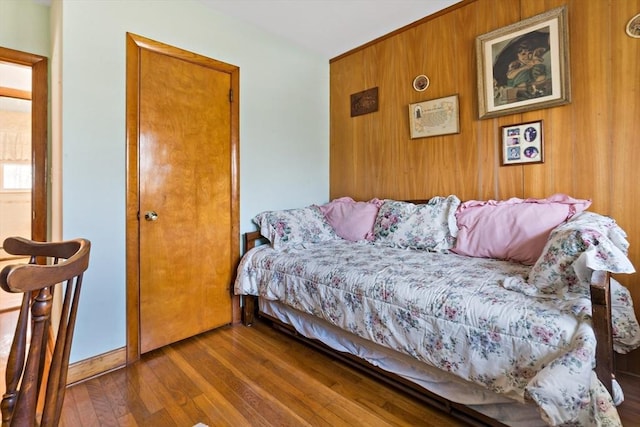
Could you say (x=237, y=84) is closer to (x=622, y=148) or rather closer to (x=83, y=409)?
(x=83, y=409)

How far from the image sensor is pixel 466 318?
4.08 feet

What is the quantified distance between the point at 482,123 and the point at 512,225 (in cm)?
84

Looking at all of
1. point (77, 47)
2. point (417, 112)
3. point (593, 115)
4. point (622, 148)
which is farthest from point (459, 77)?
point (77, 47)

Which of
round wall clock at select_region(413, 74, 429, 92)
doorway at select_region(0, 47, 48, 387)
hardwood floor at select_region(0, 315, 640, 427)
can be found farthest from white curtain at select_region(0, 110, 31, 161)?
round wall clock at select_region(413, 74, 429, 92)

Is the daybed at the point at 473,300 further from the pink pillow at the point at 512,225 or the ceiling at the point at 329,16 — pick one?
the ceiling at the point at 329,16

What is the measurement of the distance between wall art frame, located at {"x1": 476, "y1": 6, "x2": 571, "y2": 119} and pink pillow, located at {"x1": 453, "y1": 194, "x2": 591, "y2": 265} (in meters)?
0.64

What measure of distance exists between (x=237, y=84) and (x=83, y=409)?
2.20 metres

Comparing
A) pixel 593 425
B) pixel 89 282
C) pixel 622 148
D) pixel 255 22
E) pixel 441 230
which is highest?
pixel 255 22

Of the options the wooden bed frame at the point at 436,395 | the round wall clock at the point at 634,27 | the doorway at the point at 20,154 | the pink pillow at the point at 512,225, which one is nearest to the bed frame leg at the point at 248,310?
the wooden bed frame at the point at 436,395

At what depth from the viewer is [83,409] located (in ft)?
4.92

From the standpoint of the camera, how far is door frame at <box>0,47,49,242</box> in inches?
85.7

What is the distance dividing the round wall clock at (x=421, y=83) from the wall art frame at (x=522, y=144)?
2.36 ft

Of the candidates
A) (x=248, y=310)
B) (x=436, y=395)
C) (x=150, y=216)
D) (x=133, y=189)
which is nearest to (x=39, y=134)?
(x=133, y=189)

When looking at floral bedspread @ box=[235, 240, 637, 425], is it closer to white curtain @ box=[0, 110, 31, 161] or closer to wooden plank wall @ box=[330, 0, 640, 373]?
wooden plank wall @ box=[330, 0, 640, 373]
